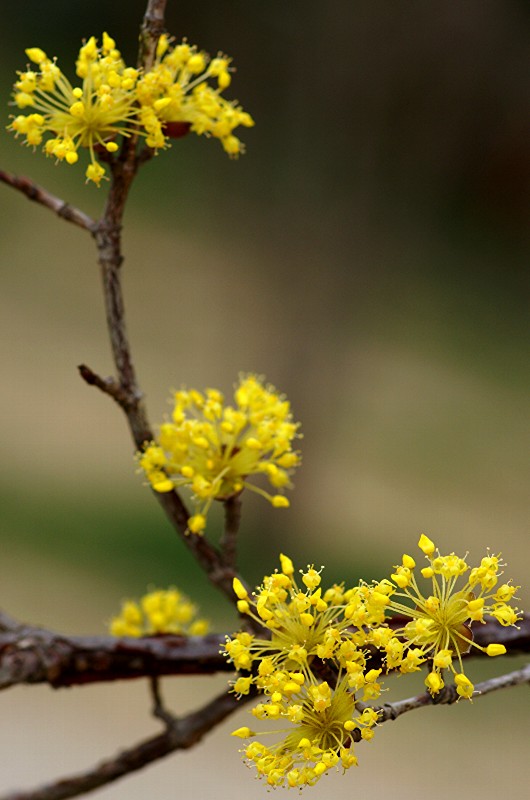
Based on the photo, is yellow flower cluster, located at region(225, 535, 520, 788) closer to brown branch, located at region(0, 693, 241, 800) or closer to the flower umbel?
the flower umbel

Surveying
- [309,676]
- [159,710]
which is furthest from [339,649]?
[159,710]

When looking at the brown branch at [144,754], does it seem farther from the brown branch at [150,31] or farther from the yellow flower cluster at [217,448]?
the brown branch at [150,31]

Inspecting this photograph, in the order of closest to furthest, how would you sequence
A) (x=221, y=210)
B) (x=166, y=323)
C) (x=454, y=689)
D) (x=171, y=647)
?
1. (x=454, y=689)
2. (x=171, y=647)
3. (x=166, y=323)
4. (x=221, y=210)

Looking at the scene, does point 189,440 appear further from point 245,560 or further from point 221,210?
point 221,210

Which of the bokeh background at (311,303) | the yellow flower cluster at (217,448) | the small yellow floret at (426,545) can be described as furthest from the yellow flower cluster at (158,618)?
the bokeh background at (311,303)

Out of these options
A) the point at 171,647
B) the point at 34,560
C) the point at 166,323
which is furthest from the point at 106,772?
the point at 166,323
